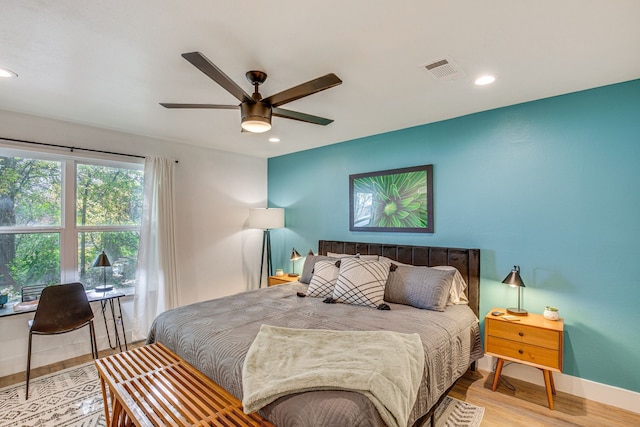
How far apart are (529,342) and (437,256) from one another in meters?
1.02

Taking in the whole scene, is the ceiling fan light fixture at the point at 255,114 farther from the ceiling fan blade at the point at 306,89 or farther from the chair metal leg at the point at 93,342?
the chair metal leg at the point at 93,342

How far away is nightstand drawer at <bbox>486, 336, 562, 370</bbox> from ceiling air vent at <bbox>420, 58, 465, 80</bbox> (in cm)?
209

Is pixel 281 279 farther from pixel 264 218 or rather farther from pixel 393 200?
pixel 393 200

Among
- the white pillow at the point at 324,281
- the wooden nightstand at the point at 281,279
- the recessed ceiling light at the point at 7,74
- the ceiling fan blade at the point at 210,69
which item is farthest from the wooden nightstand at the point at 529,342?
the recessed ceiling light at the point at 7,74

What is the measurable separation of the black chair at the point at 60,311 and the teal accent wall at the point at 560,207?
3.35 m

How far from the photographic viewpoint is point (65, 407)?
7.71 feet

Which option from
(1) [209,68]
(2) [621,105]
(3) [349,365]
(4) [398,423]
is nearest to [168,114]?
(1) [209,68]

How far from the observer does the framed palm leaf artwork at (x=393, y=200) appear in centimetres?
329

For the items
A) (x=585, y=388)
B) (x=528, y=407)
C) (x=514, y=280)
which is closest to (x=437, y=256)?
(x=514, y=280)

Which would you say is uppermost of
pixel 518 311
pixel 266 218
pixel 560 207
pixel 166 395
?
pixel 560 207

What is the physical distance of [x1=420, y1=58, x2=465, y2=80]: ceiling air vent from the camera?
204 cm

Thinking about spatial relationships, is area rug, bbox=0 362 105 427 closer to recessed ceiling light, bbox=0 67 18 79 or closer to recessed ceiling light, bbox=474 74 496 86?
recessed ceiling light, bbox=0 67 18 79

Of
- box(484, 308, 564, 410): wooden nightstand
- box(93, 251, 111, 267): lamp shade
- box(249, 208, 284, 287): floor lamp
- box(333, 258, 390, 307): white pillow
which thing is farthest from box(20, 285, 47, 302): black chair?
box(484, 308, 564, 410): wooden nightstand

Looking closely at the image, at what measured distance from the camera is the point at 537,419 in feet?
7.17
